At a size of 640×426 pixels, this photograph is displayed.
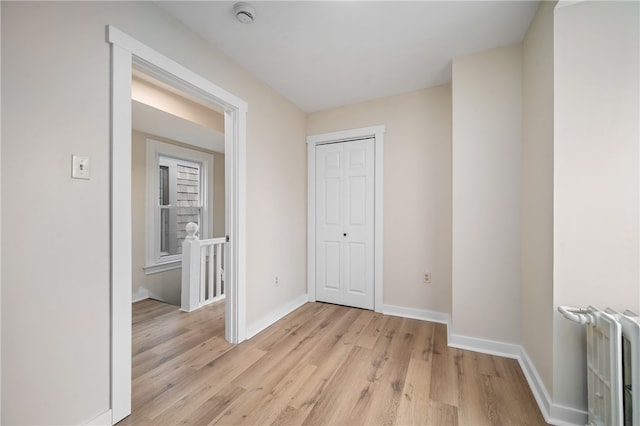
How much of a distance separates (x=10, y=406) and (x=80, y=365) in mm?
232

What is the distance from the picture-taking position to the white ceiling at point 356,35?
1676mm

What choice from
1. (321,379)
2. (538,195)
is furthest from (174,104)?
(538,195)

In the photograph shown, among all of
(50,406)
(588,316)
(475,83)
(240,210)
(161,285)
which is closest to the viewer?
Answer: (50,406)

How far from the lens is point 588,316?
128 centimetres

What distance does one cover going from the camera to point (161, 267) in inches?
153

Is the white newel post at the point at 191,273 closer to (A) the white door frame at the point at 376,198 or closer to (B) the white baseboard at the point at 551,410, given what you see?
(A) the white door frame at the point at 376,198

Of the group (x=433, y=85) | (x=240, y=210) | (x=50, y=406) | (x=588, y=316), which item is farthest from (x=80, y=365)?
(x=433, y=85)

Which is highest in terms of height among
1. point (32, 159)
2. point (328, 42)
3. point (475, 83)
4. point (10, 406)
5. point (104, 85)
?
point (328, 42)

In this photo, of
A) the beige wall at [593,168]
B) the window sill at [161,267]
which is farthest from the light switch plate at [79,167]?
the window sill at [161,267]

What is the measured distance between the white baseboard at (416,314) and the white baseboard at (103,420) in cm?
245

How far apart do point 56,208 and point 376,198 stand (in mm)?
2617

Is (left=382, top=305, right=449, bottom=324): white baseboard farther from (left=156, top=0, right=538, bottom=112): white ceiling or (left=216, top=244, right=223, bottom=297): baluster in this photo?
(left=156, top=0, right=538, bottom=112): white ceiling

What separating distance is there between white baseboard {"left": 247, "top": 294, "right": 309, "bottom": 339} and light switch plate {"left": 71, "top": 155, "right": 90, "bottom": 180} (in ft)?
5.72

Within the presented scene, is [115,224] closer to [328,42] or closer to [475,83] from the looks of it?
[328,42]
